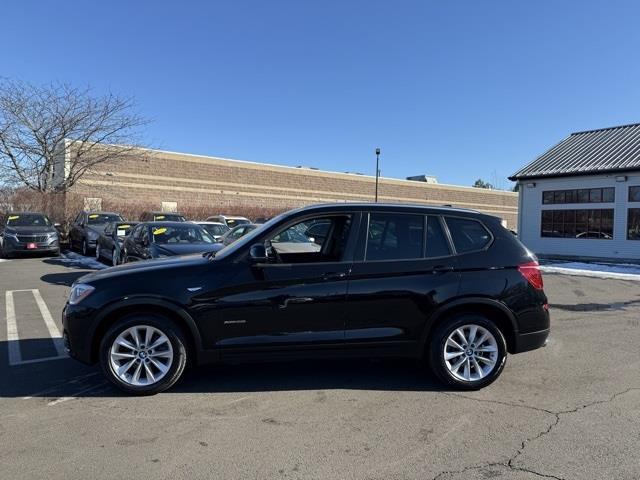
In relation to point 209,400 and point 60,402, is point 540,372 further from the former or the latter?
point 60,402

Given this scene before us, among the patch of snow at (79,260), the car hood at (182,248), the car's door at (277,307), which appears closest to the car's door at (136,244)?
the car hood at (182,248)

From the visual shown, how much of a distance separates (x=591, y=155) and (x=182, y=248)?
20352 mm

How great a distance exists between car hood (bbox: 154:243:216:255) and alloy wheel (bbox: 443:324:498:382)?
19.3ft

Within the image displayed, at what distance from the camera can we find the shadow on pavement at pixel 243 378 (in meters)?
4.87

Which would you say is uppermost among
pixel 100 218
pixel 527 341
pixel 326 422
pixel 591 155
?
pixel 591 155

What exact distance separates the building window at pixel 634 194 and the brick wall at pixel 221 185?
24.0 metres

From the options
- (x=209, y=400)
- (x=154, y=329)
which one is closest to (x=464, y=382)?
(x=209, y=400)

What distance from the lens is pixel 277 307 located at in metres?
4.72

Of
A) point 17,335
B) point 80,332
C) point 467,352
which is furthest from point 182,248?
point 467,352

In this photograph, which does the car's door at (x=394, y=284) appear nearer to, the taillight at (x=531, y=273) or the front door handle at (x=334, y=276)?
the front door handle at (x=334, y=276)

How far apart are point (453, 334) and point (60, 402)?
3.65m

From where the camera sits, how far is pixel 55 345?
6.43 m

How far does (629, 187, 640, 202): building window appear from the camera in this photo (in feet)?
66.8

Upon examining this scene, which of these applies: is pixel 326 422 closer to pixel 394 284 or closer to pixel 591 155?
pixel 394 284
